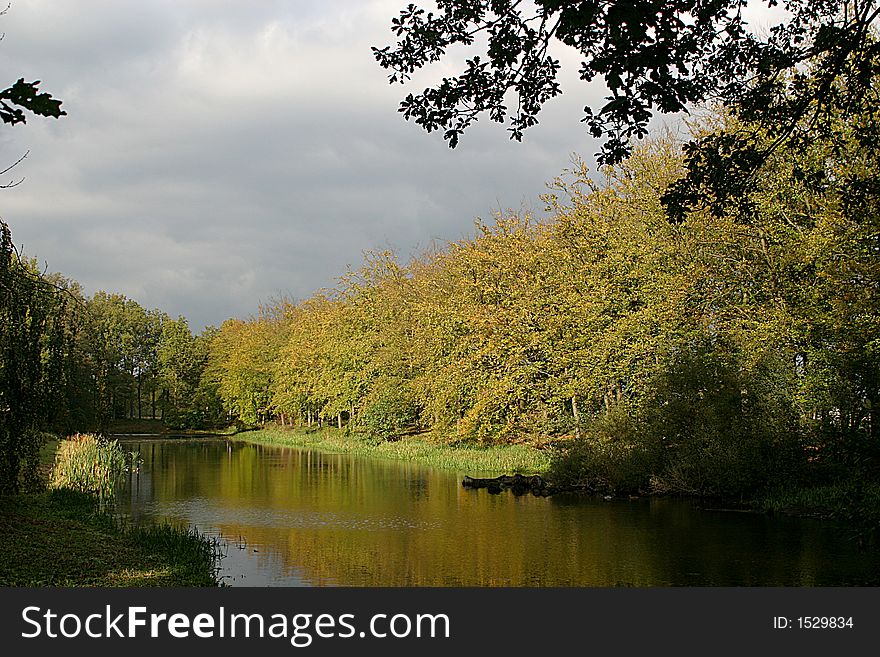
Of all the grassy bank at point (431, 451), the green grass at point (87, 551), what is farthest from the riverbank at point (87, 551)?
the grassy bank at point (431, 451)

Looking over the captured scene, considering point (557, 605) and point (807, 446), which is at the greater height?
point (807, 446)

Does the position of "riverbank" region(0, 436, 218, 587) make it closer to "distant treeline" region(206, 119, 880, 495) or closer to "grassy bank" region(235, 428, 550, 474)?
"distant treeline" region(206, 119, 880, 495)

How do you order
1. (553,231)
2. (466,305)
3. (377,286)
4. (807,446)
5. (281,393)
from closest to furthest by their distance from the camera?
(807,446), (553,231), (466,305), (377,286), (281,393)

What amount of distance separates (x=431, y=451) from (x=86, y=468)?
47.0 ft

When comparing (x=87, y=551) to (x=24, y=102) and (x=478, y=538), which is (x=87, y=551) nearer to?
(x=478, y=538)

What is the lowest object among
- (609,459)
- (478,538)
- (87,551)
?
(478,538)

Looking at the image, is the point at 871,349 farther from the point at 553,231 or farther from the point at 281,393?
the point at 281,393

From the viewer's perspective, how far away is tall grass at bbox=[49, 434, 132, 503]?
1706 cm

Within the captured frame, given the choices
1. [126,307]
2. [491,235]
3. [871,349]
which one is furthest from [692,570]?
[126,307]

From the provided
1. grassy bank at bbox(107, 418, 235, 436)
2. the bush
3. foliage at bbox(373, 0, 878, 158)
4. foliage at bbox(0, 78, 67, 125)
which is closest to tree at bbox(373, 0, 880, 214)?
foliage at bbox(373, 0, 878, 158)

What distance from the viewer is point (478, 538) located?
13.7 m

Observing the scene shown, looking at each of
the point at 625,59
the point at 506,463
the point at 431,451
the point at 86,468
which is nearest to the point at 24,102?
the point at 625,59

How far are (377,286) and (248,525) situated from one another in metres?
25.4

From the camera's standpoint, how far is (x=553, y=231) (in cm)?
2639
